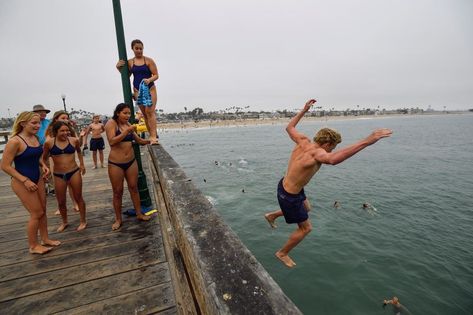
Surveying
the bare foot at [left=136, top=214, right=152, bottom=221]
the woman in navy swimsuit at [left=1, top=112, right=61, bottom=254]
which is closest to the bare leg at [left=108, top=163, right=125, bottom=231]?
the bare foot at [left=136, top=214, right=152, bottom=221]

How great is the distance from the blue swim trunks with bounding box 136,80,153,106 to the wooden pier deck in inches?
93.9

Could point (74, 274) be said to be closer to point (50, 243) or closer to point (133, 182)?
point (50, 243)

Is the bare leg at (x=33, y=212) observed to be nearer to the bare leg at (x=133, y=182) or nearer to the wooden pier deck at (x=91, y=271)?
the wooden pier deck at (x=91, y=271)

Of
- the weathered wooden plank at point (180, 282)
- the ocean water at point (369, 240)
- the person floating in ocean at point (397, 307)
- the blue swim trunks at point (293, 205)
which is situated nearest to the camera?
the weathered wooden plank at point (180, 282)

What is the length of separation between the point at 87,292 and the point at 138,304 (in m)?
0.64

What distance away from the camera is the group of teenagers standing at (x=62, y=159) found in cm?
327

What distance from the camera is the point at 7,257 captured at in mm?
3244

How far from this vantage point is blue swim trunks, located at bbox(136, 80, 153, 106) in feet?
16.3

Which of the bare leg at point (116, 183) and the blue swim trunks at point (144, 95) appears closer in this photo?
the bare leg at point (116, 183)

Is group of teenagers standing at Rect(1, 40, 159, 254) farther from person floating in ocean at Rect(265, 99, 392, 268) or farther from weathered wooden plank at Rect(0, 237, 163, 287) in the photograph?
person floating in ocean at Rect(265, 99, 392, 268)

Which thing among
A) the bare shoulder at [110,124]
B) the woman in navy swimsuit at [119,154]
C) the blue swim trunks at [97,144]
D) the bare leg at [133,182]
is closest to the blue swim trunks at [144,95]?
the woman in navy swimsuit at [119,154]

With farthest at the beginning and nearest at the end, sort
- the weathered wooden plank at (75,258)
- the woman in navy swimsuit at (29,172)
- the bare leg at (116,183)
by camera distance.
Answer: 1. the bare leg at (116,183)
2. the woman in navy swimsuit at (29,172)
3. the weathered wooden plank at (75,258)

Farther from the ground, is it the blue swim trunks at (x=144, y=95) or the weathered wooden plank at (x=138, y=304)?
the blue swim trunks at (x=144, y=95)

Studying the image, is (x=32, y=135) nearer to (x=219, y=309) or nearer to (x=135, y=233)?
(x=135, y=233)
